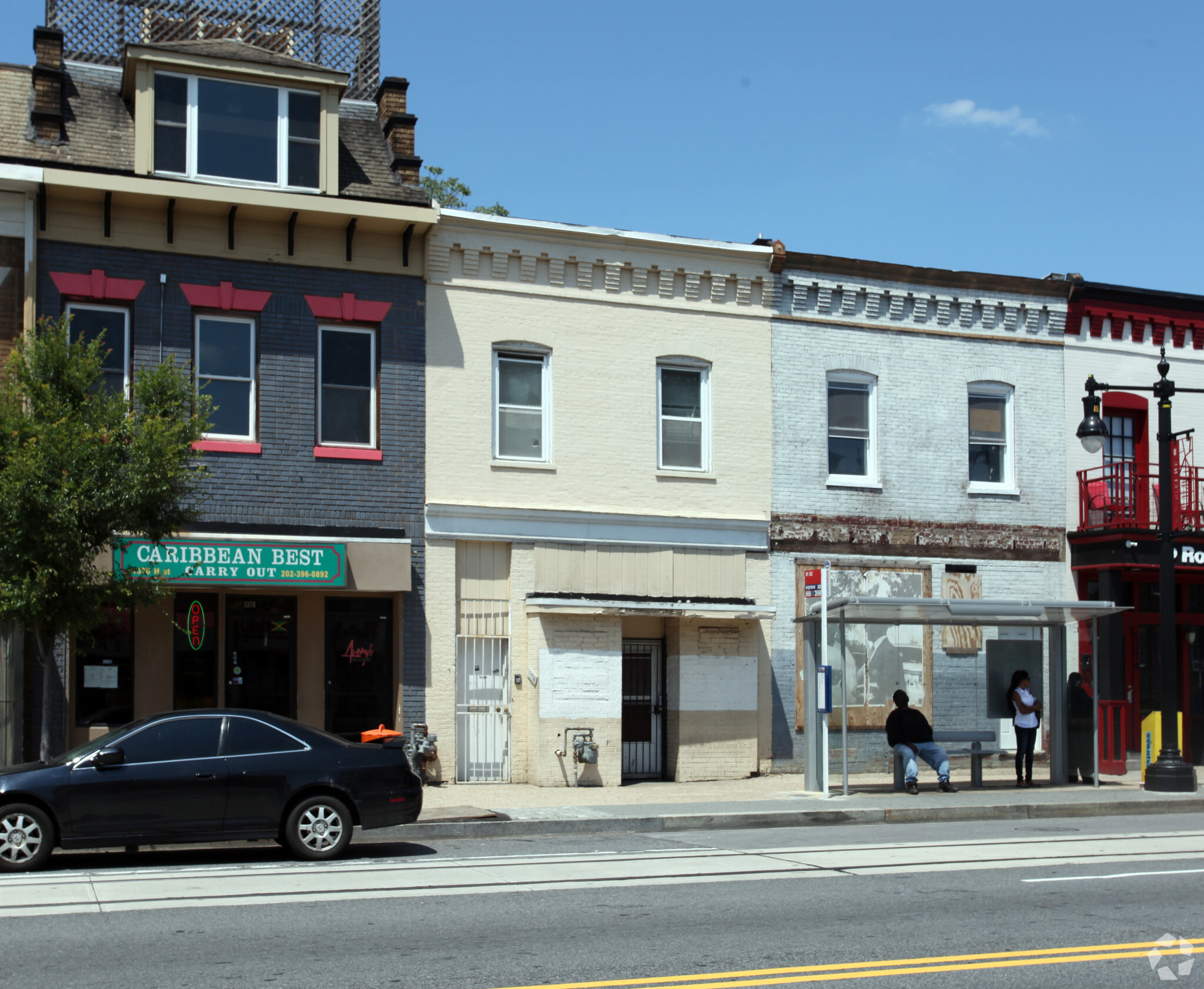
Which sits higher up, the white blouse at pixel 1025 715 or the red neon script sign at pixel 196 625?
the red neon script sign at pixel 196 625

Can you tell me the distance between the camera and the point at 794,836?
14.7 m

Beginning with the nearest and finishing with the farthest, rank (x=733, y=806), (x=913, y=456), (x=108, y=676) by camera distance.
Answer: (x=733, y=806) < (x=108, y=676) < (x=913, y=456)

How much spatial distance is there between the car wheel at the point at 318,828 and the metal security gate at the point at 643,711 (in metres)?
8.38


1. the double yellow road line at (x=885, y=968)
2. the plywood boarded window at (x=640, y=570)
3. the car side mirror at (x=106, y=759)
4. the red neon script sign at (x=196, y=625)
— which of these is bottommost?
the double yellow road line at (x=885, y=968)

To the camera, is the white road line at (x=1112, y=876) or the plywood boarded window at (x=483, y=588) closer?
the white road line at (x=1112, y=876)

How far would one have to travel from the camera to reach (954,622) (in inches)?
755

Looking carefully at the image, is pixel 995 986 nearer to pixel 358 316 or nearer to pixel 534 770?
pixel 534 770

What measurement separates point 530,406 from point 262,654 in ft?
17.1

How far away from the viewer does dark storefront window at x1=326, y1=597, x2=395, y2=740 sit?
18828 mm

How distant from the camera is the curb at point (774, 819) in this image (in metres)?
14.6

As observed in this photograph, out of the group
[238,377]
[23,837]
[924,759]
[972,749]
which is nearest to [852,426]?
[972,749]

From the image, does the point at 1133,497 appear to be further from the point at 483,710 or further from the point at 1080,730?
the point at 483,710

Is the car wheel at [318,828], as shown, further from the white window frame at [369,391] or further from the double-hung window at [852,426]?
the double-hung window at [852,426]

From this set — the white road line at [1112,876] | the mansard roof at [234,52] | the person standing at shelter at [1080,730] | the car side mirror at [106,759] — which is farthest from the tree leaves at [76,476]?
the person standing at shelter at [1080,730]
